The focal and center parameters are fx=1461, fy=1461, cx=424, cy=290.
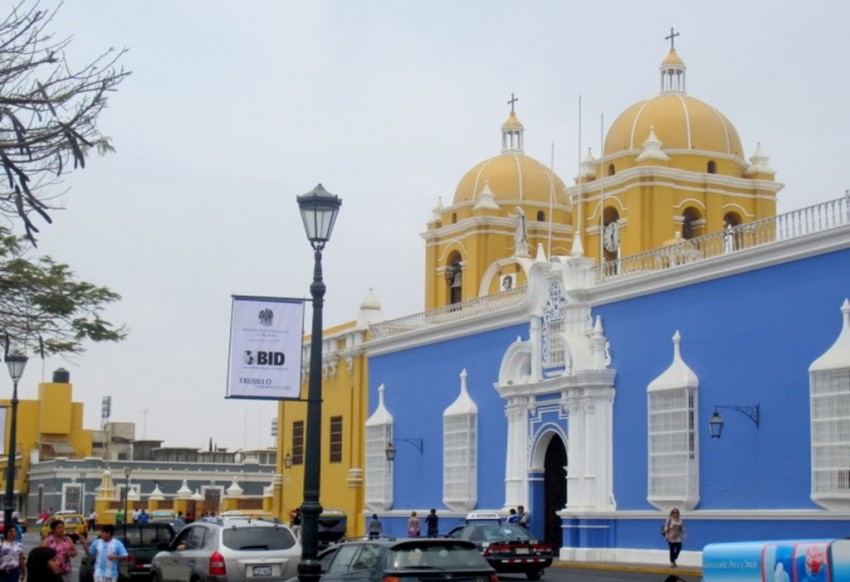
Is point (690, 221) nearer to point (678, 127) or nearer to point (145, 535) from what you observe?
point (678, 127)

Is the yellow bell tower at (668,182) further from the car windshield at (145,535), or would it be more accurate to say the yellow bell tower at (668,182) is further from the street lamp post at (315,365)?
the street lamp post at (315,365)

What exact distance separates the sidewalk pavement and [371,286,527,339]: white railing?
23.2 feet

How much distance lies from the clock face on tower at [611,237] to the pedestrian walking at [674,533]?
13072mm

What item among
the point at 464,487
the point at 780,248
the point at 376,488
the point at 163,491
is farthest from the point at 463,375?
the point at 163,491

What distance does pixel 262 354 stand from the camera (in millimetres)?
18125

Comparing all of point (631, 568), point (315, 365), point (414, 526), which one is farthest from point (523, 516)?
point (315, 365)

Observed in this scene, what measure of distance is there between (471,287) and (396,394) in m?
5.64

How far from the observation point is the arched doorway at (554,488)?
33219 millimetres

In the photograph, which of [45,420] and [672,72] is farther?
[45,420]

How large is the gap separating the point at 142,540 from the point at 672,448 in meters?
10.4

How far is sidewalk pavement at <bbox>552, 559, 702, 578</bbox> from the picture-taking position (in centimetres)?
2648

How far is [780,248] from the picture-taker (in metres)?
26.4

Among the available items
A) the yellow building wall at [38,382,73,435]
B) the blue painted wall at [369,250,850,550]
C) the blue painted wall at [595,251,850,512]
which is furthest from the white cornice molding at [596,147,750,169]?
the yellow building wall at [38,382,73,435]

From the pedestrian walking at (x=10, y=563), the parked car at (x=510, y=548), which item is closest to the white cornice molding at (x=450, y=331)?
the parked car at (x=510, y=548)
